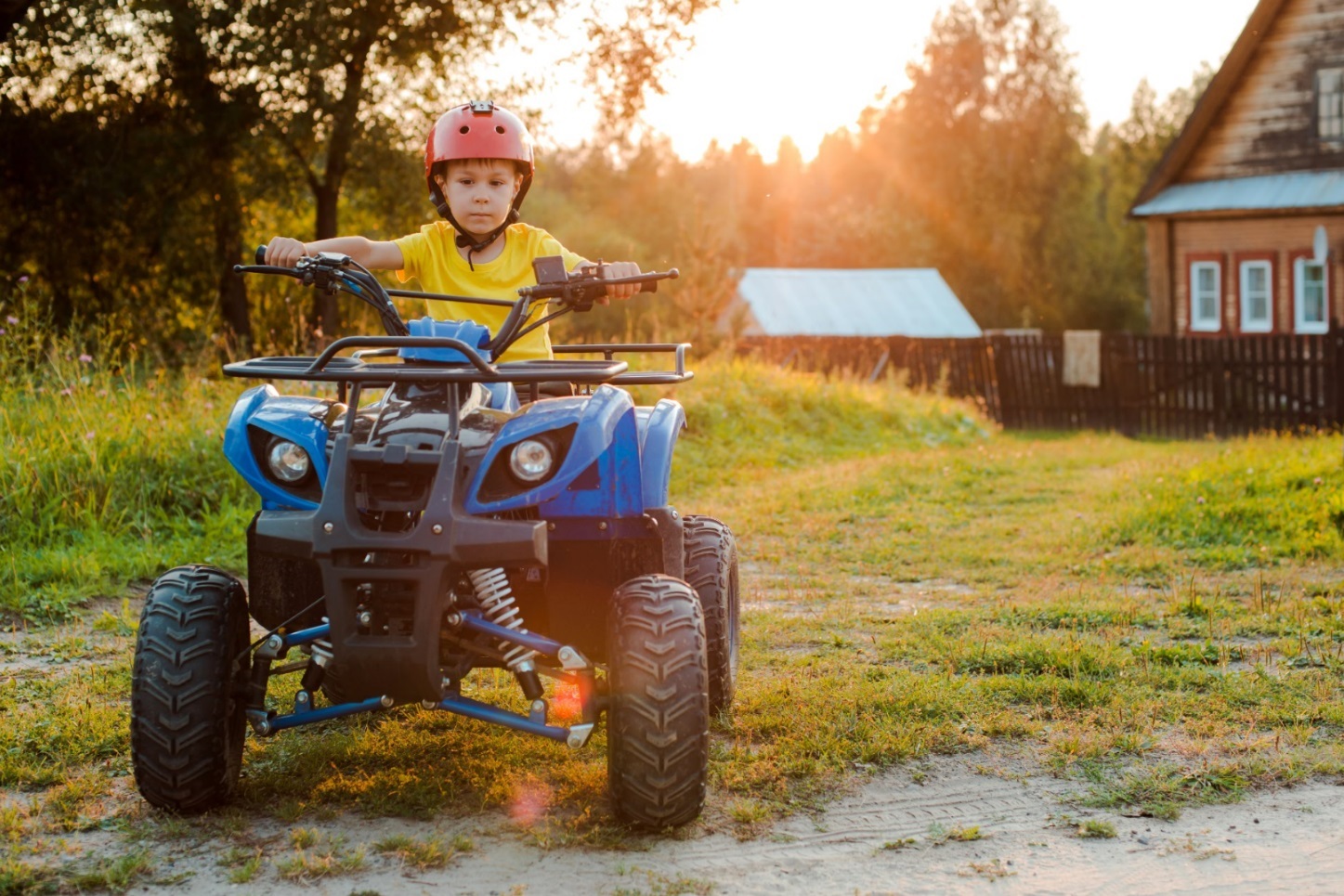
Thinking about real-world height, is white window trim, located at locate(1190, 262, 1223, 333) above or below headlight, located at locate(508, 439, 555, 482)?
above

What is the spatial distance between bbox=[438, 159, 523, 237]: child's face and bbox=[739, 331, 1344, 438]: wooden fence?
45.3 ft

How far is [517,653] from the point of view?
12.1 feet

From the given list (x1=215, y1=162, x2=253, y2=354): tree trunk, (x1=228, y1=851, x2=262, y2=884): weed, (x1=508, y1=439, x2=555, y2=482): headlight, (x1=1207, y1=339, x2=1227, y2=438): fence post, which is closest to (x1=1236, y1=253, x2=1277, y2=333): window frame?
(x1=1207, y1=339, x2=1227, y2=438): fence post

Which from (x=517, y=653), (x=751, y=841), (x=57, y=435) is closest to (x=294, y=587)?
(x=517, y=653)

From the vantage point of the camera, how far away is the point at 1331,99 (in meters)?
23.9

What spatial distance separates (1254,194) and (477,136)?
2283cm

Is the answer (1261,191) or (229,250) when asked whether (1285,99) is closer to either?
(1261,191)

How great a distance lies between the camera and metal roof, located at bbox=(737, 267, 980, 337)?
33656mm

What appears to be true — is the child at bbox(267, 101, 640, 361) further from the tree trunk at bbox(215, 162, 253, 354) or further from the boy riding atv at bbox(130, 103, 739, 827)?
the tree trunk at bbox(215, 162, 253, 354)

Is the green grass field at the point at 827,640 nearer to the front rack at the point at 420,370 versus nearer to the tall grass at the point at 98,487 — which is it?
the tall grass at the point at 98,487

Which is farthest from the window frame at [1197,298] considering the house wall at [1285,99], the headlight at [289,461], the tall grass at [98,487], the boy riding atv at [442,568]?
the headlight at [289,461]

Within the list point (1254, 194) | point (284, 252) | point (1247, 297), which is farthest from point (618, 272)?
point (1247, 297)

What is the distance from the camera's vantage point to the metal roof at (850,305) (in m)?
33.7

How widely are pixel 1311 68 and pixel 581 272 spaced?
23.7 meters
